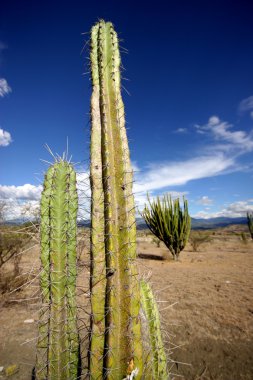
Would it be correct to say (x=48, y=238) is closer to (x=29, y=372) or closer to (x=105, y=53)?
(x=105, y=53)

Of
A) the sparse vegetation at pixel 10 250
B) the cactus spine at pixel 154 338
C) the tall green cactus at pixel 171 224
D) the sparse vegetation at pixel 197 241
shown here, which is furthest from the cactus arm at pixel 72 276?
the sparse vegetation at pixel 197 241

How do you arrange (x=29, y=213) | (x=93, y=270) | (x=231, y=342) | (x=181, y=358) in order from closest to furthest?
1. (x=93, y=270)
2. (x=29, y=213)
3. (x=181, y=358)
4. (x=231, y=342)

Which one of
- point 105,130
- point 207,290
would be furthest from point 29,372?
point 207,290

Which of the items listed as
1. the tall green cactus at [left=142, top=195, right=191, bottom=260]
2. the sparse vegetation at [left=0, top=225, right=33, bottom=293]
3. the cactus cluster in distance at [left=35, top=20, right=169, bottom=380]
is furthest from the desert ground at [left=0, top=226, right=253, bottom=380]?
the tall green cactus at [left=142, top=195, right=191, bottom=260]

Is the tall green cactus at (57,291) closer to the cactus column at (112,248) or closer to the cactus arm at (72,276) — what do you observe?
the cactus arm at (72,276)

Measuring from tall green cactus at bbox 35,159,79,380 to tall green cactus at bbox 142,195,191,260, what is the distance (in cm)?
938

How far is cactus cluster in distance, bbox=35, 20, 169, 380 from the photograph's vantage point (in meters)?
1.76

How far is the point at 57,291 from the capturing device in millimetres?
2182

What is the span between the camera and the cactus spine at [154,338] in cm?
216

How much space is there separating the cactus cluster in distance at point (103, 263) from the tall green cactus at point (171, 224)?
9.14m

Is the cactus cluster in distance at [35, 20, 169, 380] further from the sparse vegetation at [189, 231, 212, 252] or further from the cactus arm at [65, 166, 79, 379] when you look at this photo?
the sparse vegetation at [189, 231, 212, 252]

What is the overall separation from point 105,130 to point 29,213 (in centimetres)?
153

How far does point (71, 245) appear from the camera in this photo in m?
2.26

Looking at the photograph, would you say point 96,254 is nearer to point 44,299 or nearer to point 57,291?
point 57,291
